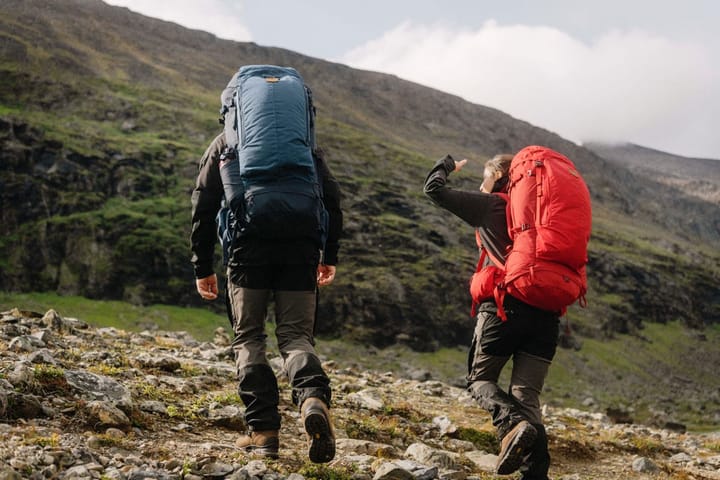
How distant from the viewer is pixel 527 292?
226 inches

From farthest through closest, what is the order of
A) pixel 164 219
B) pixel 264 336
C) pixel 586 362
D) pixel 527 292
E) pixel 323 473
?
Result: pixel 586 362
pixel 164 219
pixel 264 336
pixel 527 292
pixel 323 473

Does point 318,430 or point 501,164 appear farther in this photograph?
point 501,164

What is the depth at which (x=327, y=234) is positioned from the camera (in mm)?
6348

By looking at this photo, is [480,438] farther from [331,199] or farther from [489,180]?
[331,199]

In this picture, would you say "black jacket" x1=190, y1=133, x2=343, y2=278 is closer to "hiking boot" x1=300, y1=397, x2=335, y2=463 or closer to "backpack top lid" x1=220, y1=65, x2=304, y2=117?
"backpack top lid" x1=220, y1=65, x2=304, y2=117

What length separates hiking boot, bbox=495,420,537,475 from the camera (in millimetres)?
5523

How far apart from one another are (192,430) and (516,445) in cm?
330

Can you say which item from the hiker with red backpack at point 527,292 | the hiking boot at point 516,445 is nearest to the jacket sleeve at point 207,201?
the hiker with red backpack at point 527,292

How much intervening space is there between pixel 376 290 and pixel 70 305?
36.7 metres

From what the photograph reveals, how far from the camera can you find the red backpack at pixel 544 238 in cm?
577

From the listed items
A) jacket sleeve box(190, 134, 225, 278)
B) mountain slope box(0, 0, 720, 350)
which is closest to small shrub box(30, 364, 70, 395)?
jacket sleeve box(190, 134, 225, 278)

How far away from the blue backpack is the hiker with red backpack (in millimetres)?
1728

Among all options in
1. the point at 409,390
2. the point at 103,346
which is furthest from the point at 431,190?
the point at 409,390

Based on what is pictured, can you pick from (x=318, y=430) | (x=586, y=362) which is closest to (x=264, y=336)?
(x=318, y=430)
